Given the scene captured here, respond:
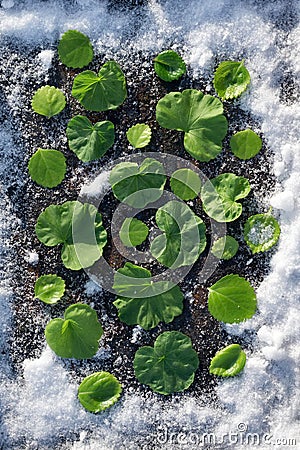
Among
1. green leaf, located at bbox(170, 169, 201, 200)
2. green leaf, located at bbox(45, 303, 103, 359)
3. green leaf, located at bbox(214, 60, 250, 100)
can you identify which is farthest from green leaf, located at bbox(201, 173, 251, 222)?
green leaf, located at bbox(45, 303, 103, 359)

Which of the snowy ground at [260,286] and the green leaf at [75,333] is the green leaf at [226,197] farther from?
the green leaf at [75,333]

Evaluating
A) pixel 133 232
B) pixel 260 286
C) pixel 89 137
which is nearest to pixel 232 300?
pixel 260 286

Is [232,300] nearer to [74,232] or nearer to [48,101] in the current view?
[74,232]

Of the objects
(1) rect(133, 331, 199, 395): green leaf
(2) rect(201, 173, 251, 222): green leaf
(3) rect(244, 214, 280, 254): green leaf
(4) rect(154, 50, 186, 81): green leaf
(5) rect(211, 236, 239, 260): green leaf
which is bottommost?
(1) rect(133, 331, 199, 395): green leaf

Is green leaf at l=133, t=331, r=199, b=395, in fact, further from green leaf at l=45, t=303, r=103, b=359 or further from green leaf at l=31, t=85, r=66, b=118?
green leaf at l=31, t=85, r=66, b=118

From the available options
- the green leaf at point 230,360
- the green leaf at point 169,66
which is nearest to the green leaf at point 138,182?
the green leaf at point 169,66
